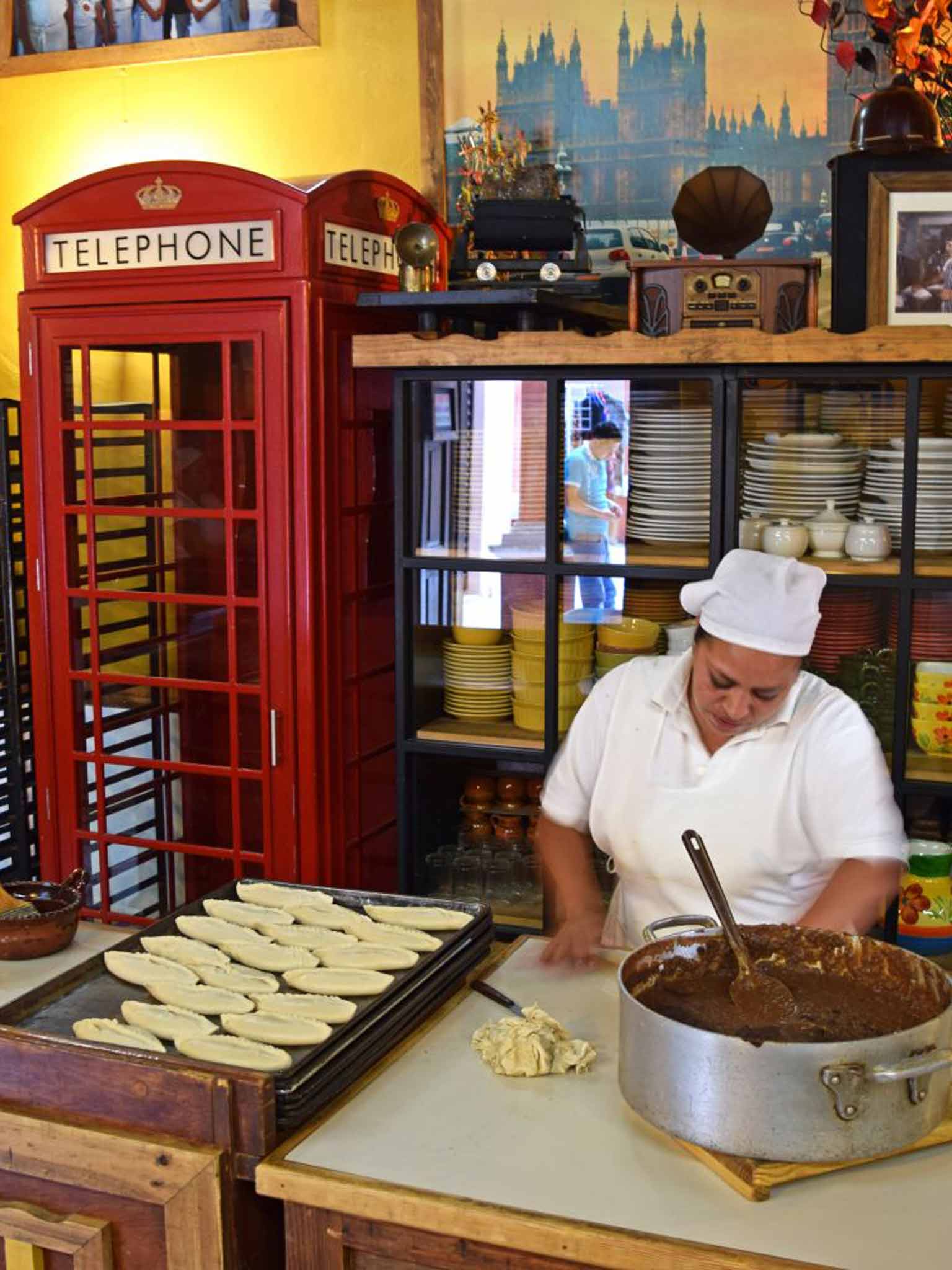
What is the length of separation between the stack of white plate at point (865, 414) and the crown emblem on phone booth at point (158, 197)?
173 centimetres

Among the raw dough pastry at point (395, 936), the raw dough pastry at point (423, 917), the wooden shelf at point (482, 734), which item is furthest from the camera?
the wooden shelf at point (482, 734)

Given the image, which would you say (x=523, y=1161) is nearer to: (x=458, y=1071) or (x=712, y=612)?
(x=458, y=1071)

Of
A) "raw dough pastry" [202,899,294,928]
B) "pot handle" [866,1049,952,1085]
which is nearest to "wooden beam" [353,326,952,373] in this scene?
"raw dough pastry" [202,899,294,928]

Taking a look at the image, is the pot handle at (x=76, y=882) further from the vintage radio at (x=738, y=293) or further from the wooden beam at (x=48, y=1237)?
the vintage radio at (x=738, y=293)

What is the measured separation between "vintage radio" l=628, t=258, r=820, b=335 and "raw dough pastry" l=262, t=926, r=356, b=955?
5.54 feet

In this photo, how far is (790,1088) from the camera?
1.59m

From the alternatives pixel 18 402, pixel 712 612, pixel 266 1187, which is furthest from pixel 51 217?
pixel 266 1187

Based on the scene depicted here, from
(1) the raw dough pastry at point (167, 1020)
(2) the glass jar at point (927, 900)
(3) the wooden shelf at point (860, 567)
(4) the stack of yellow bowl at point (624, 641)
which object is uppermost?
(3) the wooden shelf at point (860, 567)

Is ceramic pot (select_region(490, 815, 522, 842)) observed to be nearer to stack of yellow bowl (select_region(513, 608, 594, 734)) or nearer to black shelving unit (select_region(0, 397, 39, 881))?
stack of yellow bowl (select_region(513, 608, 594, 734))

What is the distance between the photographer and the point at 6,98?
475 cm

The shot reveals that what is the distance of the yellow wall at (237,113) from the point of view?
431 centimetres

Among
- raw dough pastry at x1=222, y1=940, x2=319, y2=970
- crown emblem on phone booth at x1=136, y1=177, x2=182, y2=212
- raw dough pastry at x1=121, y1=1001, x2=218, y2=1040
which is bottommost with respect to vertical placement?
raw dough pastry at x1=121, y1=1001, x2=218, y2=1040

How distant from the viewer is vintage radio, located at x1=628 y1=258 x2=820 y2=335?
11.0 ft

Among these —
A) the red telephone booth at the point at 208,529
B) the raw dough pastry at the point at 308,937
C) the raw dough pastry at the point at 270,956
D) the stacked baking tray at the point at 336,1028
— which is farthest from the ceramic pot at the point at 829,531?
the raw dough pastry at the point at 270,956
